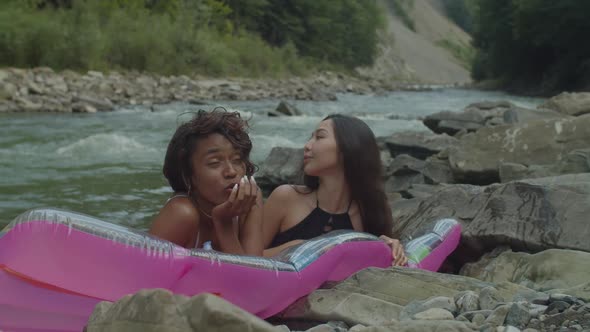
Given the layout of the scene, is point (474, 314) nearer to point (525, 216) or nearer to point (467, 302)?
point (467, 302)

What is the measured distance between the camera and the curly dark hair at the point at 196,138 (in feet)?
9.90

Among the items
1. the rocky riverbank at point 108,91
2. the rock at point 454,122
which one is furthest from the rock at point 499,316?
the rocky riverbank at point 108,91

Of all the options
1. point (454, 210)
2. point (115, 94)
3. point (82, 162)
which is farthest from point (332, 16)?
point (454, 210)

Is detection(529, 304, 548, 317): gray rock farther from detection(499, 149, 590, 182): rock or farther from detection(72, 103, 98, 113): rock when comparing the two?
detection(72, 103, 98, 113): rock

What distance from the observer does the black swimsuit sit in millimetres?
3494

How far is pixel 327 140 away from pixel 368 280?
0.77m

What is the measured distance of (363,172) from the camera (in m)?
3.45

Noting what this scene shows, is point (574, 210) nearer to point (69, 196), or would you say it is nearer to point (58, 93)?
point (69, 196)

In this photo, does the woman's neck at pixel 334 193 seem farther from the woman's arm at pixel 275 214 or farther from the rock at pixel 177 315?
the rock at pixel 177 315

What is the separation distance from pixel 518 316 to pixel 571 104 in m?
8.50

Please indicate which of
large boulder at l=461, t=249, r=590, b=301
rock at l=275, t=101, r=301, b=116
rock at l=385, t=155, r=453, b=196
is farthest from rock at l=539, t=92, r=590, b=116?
large boulder at l=461, t=249, r=590, b=301

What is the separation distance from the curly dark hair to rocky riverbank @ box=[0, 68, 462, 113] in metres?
11.7

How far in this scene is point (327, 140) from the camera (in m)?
3.42

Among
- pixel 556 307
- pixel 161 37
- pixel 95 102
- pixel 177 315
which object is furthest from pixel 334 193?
pixel 161 37
